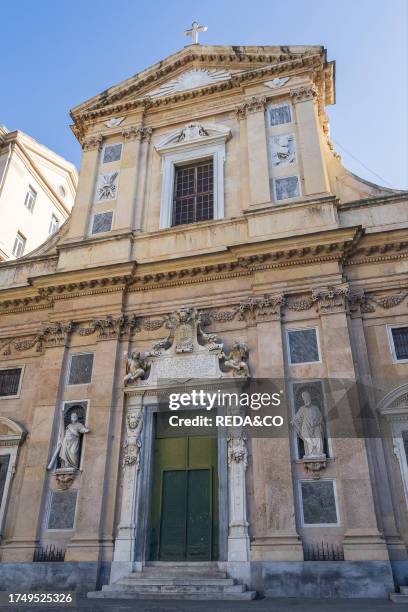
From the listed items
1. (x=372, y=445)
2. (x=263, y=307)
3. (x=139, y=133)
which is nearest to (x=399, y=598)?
(x=372, y=445)

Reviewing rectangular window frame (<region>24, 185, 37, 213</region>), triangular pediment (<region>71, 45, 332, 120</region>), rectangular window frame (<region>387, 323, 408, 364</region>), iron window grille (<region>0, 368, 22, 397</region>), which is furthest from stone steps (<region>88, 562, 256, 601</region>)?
rectangular window frame (<region>24, 185, 37, 213</region>)

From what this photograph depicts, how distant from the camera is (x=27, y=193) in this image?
22547mm

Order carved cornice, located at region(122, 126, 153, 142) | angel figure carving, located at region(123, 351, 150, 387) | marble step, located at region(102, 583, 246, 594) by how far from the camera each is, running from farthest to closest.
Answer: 1. carved cornice, located at region(122, 126, 153, 142)
2. angel figure carving, located at region(123, 351, 150, 387)
3. marble step, located at region(102, 583, 246, 594)

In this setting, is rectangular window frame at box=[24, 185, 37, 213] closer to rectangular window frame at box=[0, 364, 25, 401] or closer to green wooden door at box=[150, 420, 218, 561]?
rectangular window frame at box=[0, 364, 25, 401]

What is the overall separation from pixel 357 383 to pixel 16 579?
869cm

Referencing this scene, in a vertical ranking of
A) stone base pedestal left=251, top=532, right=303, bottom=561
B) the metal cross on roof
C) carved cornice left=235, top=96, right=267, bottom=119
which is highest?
the metal cross on roof

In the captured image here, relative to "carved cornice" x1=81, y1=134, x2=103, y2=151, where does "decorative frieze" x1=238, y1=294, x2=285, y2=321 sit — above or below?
below

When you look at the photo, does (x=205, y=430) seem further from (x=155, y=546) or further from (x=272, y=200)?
(x=272, y=200)

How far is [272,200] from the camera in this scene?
46.4ft

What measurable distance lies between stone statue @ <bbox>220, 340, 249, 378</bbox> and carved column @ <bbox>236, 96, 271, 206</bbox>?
14.5ft

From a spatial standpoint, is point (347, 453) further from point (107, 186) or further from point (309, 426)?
point (107, 186)

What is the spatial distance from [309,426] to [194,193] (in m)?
8.46

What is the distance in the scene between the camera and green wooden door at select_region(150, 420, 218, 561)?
35.7ft

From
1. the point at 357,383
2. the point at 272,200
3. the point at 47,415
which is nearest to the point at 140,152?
the point at 272,200
